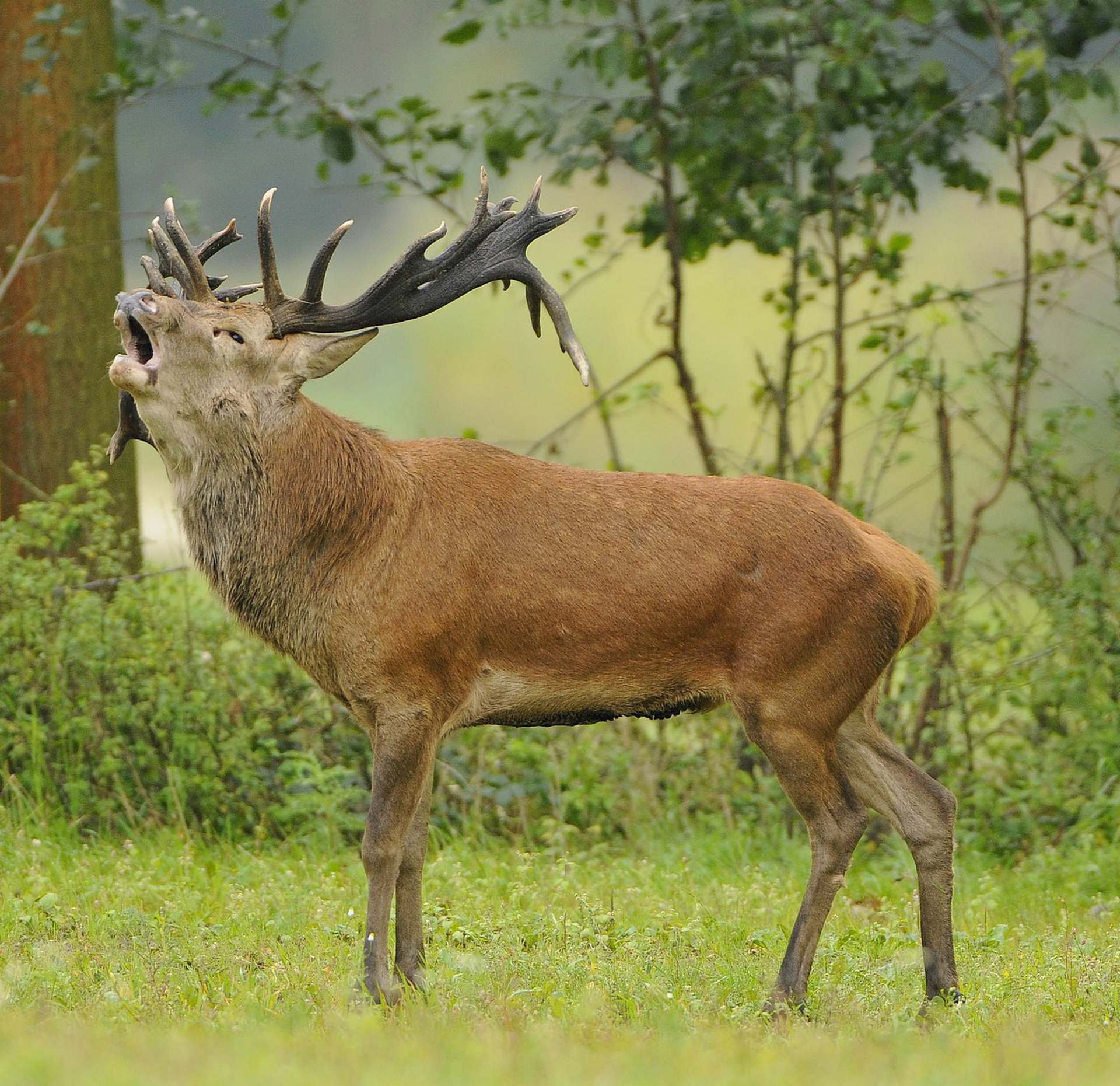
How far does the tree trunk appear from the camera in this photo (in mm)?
8758

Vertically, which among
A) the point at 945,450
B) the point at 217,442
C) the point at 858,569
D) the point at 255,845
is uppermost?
the point at 217,442

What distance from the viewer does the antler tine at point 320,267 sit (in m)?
5.46

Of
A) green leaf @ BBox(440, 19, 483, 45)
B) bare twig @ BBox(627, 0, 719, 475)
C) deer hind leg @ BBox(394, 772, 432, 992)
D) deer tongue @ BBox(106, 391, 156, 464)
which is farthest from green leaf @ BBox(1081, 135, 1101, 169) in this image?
deer tongue @ BBox(106, 391, 156, 464)

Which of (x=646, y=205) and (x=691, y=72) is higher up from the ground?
(x=691, y=72)

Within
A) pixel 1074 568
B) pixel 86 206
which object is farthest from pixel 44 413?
pixel 1074 568

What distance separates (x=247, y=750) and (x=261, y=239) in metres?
3.33

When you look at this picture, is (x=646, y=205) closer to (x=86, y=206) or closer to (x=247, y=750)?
(x=86, y=206)

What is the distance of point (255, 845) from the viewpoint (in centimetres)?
780

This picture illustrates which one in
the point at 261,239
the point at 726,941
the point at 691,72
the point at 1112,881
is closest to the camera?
the point at 261,239

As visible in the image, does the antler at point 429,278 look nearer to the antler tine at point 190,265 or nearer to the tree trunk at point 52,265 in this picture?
the antler tine at point 190,265

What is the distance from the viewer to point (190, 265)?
562 centimetres

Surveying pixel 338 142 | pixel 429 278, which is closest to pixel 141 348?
pixel 429 278

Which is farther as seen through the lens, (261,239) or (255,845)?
(255,845)

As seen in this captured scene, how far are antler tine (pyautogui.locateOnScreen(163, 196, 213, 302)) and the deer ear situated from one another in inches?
13.9
